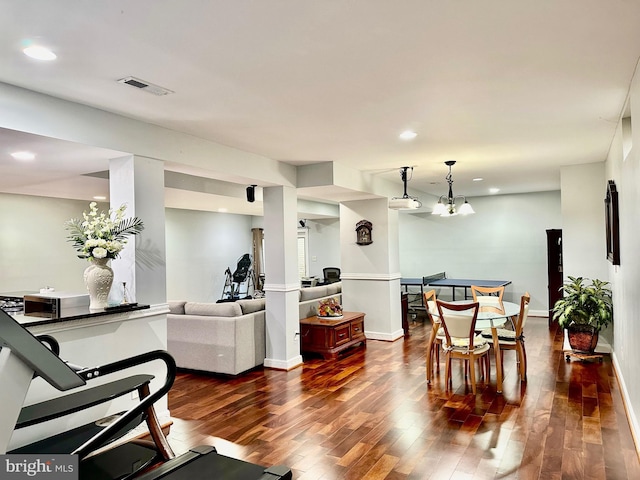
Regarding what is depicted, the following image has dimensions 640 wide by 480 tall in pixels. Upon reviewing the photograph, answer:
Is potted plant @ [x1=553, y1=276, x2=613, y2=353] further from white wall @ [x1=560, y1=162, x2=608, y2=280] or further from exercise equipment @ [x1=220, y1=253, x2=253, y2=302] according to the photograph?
exercise equipment @ [x1=220, y1=253, x2=253, y2=302]

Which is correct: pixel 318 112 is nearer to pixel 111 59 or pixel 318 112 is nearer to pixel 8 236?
pixel 111 59

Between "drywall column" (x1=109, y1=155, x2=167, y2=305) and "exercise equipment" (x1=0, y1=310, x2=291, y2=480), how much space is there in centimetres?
77

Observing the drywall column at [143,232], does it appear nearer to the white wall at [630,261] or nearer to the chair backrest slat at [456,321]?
the chair backrest slat at [456,321]

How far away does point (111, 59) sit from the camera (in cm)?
244

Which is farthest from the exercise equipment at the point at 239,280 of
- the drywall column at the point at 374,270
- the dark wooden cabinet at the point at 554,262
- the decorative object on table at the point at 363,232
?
the dark wooden cabinet at the point at 554,262

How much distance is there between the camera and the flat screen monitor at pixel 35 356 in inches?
47.8

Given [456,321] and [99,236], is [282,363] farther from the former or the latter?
[99,236]

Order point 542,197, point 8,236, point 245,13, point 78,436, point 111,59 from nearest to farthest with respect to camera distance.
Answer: point 245,13
point 111,59
point 78,436
point 8,236
point 542,197

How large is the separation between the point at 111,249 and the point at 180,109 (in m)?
1.15

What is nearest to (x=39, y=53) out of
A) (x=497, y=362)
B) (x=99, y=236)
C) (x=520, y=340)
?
(x=99, y=236)

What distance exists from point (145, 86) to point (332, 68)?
3.95 feet

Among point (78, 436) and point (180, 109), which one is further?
point (180, 109)

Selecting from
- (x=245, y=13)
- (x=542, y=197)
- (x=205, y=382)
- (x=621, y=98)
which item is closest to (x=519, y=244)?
(x=542, y=197)

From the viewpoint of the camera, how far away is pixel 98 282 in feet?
10.6
